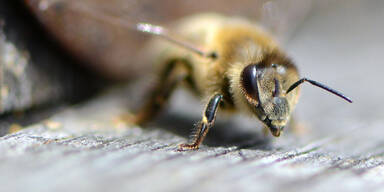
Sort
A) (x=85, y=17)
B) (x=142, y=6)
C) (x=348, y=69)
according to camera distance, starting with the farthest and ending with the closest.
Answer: (x=348, y=69) < (x=142, y=6) < (x=85, y=17)

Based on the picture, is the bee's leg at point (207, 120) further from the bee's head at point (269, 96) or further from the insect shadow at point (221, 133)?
the bee's head at point (269, 96)

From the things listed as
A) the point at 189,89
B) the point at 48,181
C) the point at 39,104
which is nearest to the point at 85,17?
the point at 39,104

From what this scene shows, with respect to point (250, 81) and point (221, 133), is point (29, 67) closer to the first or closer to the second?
point (221, 133)

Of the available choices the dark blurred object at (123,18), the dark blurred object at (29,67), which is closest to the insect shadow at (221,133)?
the dark blurred object at (123,18)

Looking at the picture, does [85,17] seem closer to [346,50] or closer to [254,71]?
[254,71]

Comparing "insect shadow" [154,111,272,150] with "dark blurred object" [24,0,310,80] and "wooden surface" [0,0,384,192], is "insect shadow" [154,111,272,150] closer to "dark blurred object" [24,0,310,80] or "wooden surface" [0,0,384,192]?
"wooden surface" [0,0,384,192]

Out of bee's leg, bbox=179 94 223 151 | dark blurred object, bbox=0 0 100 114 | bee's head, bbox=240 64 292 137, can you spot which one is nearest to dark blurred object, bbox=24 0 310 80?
dark blurred object, bbox=0 0 100 114
